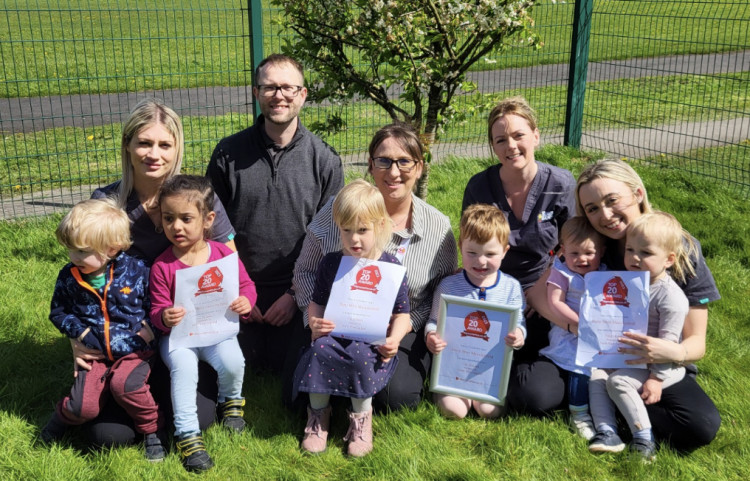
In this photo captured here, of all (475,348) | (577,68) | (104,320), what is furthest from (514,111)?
(577,68)

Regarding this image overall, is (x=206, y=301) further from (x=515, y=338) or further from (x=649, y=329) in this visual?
(x=649, y=329)

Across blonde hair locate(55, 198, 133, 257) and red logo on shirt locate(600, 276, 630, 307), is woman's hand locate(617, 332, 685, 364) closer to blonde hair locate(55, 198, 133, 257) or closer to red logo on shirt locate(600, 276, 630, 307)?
red logo on shirt locate(600, 276, 630, 307)

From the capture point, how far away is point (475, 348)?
11.5 feet

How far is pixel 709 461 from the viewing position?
10.6 feet

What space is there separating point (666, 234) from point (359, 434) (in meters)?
1.72

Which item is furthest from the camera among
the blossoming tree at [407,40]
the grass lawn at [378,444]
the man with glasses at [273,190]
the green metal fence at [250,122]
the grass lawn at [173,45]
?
the grass lawn at [173,45]

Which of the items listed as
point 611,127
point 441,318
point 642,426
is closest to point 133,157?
point 441,318

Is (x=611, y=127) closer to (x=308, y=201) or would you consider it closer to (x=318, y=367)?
(x=308, y=201)

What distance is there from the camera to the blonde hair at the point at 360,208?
335cm

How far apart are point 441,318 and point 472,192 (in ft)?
2.97

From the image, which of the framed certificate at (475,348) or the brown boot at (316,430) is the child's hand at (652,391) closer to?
the framed certificate at (475,348)

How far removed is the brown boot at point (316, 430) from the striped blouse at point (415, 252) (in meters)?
0.53

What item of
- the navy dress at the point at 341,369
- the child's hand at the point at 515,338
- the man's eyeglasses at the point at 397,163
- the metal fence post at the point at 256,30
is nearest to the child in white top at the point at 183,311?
the navy dress at the point at 341,369

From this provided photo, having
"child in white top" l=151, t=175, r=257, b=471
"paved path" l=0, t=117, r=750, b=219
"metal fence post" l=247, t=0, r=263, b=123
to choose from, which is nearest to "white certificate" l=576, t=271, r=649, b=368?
"child in white top" l=151, t=175, r=257, b=471
